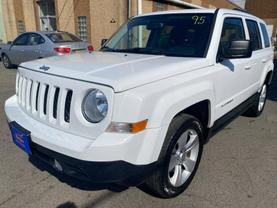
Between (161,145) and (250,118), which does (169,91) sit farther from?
(250,118)

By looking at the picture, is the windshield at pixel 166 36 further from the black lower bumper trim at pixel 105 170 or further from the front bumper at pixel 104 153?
the black lower bumper trim at pixel 105 170

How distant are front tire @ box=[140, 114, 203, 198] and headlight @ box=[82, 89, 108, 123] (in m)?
0.62

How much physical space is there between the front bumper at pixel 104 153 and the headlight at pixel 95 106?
0.17 m

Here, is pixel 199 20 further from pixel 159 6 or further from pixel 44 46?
pixel 159 6

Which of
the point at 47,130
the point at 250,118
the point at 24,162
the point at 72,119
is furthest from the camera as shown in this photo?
the point at 250,118

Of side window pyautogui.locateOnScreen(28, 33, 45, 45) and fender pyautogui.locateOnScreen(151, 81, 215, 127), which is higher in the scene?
fender pyautogui.locateOnScreen(151, 81, 215, 127)

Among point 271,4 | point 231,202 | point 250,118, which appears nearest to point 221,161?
point 231,202

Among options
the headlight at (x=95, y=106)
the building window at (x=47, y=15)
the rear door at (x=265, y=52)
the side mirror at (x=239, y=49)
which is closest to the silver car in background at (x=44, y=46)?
the rear door at (x=265, y=52)

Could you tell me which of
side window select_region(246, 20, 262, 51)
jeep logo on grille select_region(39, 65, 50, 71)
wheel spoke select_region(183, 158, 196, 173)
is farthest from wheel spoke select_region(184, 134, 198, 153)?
side window select_region(246, 20, 262, 51)

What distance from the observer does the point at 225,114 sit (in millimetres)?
3479

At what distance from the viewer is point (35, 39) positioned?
972 centimetres

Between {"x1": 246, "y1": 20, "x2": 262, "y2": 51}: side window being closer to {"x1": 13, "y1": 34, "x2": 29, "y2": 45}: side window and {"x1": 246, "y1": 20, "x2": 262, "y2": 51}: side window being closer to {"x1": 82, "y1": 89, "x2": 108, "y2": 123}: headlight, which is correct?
{"x1": 82, "y1": 89, "x2": 108, "y2": 123}: headlight

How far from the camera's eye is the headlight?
6.94ft

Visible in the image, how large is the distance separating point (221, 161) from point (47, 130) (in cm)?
229
